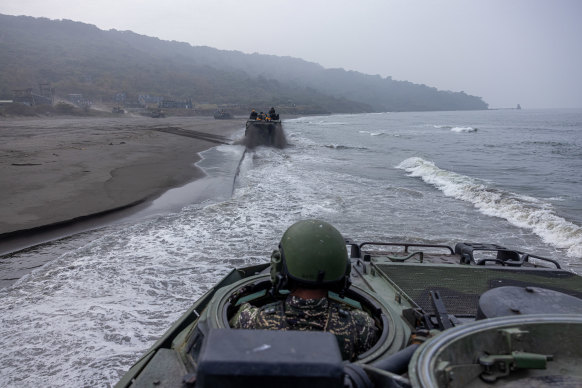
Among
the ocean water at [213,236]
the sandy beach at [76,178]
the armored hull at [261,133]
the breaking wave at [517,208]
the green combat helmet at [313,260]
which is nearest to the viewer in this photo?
the green combat helmet at [313,260]

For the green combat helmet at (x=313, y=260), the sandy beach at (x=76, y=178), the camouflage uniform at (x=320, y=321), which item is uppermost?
the green combat helmet at (x=313, y=260)

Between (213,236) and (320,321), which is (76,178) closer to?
(213,236)

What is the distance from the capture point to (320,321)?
2721 millimetres

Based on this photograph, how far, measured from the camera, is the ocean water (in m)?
5.47

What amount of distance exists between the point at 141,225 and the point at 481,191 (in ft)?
41.7

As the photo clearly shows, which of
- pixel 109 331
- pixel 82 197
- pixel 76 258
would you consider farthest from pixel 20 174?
pixel 109 331

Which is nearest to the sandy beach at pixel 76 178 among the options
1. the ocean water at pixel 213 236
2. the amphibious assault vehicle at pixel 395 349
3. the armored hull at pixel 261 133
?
the ocean water at pixel 213 236

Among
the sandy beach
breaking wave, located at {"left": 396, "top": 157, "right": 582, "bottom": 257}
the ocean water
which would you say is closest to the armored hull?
the sandy beach

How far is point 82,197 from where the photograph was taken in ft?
41.8

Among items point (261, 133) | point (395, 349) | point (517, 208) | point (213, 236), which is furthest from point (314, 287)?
point (261, 133)

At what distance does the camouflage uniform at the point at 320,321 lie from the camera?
106 inches

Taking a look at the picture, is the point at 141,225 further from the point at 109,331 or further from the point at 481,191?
the point at 481,191

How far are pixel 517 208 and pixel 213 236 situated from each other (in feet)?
→ 33.0

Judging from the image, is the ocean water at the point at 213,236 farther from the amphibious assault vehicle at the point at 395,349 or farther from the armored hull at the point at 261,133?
the armored hull at the point at 261,133
